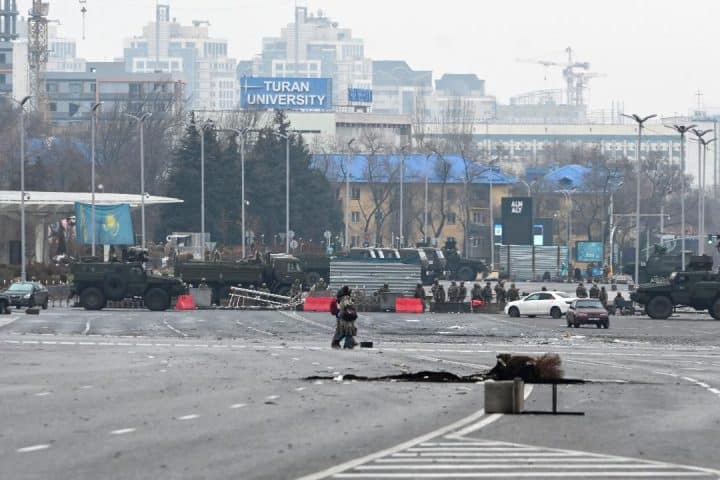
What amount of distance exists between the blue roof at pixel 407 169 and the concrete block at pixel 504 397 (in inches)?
4865

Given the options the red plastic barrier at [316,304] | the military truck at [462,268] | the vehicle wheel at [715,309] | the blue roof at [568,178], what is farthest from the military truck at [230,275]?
the blue roof at [568,178]

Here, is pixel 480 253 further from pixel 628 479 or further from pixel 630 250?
pixel 628 479

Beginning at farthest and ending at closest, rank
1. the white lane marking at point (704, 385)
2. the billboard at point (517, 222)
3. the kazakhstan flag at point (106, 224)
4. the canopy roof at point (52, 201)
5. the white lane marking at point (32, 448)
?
1. the billboard at point (517, 222)
2. the canopy roof at point (52, 201)
3. the kazakhstan flag at point (106, 224)
4. the white lane marking at point (704, 385)
5. the white lane marking at point (32, 448)

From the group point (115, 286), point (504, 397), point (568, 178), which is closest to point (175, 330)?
point (115, 286)

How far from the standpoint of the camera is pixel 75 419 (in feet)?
70.7

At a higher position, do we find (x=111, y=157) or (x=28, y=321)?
(x=111, y=157)

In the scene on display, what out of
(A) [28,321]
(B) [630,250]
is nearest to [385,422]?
(A) [28,321]

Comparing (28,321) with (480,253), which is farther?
(480,253)

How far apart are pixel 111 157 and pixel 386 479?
133m

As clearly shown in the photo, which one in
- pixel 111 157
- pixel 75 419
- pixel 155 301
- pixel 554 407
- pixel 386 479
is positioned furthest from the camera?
pixel 111 157

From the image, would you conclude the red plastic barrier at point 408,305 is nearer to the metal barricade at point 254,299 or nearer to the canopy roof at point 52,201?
the metal barricade at point 254,299

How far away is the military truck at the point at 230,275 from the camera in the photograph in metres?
76.0

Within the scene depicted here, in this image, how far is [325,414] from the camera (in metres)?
22.8

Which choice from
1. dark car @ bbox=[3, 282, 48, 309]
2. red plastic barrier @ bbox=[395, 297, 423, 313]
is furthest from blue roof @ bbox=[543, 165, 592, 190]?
dark car @ bbox=[3, 282, 48, 309]
